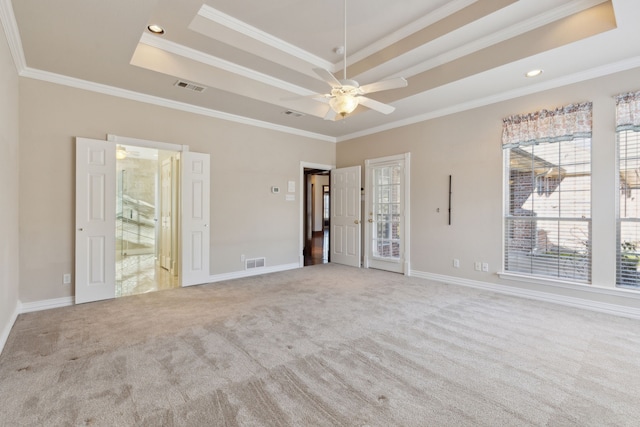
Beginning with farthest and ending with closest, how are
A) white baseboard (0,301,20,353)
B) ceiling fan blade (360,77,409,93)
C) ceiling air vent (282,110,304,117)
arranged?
ceiling air vent (282,110,304,117)
ceiling fan blade (360,77,409,93)
white baseboard (0,301,20,353)

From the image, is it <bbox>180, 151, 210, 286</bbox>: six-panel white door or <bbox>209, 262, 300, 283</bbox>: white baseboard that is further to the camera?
<bbox>209, 262, 300, 283</bbox>: white baseboard

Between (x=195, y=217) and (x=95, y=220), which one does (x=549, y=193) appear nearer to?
(x=195, y=217)

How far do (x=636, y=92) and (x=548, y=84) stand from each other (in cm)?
86

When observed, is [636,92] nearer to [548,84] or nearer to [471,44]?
[548,84]

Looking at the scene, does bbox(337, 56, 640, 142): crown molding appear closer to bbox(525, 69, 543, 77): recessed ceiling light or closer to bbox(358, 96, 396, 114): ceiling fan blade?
bbox(525, 69, 543, 77): recessed ceiling light

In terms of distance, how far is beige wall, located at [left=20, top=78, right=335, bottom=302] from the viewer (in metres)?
3.51

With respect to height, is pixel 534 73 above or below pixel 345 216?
above

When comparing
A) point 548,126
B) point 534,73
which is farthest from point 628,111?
point 534,73

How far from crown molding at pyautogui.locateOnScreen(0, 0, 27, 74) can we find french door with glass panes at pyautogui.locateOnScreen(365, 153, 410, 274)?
5.08 metres

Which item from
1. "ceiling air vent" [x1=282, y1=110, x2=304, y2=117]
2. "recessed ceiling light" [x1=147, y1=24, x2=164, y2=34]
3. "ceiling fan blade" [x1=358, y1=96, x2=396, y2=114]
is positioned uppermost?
"recessed ceiling light" [x1=147, y1=24, x2=164, y2=34]

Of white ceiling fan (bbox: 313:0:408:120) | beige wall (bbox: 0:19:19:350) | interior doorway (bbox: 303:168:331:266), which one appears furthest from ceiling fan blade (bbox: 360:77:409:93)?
interior doorway (bbox: 303:168:331:266)

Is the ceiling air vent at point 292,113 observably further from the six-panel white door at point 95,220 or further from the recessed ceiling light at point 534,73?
the recessed ceiling light at point 534,73

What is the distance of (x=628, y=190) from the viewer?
134 inches

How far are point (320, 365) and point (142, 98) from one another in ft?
13.9
